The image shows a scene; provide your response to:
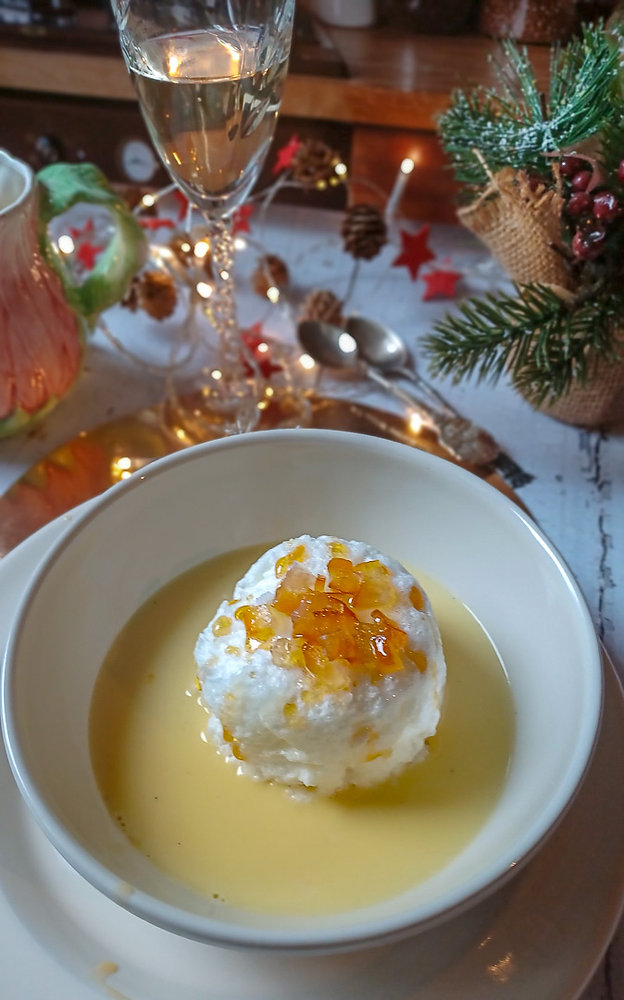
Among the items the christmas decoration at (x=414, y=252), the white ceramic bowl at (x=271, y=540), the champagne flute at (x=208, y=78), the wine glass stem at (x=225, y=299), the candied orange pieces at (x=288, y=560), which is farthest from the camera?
the christmas decoration at (x=414, y=252)

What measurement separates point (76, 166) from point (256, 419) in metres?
0.31

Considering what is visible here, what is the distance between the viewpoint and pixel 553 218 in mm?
722

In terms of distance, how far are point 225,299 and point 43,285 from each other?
175mm

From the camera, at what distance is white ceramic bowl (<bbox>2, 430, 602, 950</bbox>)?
1.34 ft

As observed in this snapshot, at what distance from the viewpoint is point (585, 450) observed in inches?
32.9

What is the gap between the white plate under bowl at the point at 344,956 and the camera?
16.4 inches

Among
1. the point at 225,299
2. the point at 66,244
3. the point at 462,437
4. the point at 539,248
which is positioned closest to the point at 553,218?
the point at 539,248

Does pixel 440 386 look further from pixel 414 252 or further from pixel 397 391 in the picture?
pixel 414 252

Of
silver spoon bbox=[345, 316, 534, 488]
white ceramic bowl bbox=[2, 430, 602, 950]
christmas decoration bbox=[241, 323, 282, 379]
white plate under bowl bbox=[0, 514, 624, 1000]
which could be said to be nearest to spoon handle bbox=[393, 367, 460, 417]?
silver spoon bbox=[345, 316, 534, 488]

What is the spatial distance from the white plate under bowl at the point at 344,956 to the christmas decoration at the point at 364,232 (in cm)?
73

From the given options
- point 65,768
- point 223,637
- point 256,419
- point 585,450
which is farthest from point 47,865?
point 585,450

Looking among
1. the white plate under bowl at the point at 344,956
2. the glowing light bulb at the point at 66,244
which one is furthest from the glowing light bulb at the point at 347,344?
the white plate under bowl at the point at 344,956

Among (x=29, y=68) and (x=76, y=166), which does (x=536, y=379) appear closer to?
(x=76, y=166)

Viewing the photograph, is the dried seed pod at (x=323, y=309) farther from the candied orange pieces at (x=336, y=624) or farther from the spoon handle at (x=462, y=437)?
the candied orange pieces at (x=336, y=624)
